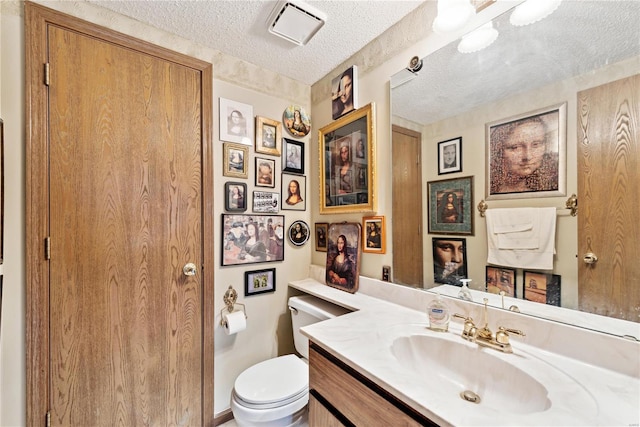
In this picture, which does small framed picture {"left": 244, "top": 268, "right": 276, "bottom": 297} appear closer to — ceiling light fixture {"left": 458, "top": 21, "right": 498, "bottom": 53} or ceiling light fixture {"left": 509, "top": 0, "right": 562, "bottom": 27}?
ceiling light fixture {"left": 458, "top": 21, "right": 498, "bottom": 53}

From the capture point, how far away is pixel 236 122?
5.31ft

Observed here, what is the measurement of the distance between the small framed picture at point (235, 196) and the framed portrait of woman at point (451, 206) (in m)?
1.09

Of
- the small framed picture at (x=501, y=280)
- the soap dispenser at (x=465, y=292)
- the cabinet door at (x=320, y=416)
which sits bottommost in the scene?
the cabinet door at (x=320, y=416)

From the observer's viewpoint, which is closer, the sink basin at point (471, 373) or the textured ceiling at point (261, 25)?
the sink basin at point (471, 373)

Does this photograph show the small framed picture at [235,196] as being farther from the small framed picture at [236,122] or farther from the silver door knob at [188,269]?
the silver door knob at [188,269]

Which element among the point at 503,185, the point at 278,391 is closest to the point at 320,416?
the point at 278,391

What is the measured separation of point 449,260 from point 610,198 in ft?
1.81

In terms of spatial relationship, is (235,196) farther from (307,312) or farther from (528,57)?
(528,57)

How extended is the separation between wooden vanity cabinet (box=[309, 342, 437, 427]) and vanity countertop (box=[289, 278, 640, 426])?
0.12ft

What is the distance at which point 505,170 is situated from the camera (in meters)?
1.00

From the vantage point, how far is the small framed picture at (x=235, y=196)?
158cm

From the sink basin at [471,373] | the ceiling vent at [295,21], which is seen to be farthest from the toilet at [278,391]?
the ceiling vent at [295,21]

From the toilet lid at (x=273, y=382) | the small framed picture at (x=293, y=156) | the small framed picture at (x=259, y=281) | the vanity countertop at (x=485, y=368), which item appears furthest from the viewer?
the small framed picture at (x=293, y=156)

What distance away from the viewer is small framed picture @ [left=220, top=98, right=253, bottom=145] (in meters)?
1.58
